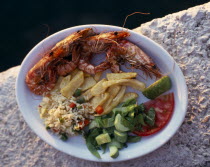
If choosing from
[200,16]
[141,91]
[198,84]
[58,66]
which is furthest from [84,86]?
[200,16]

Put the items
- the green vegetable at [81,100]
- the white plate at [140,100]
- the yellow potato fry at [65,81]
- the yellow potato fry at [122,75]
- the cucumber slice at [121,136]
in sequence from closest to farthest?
the white plate at [140,100] → the cucumber slice at [121,136] → the yellow potato fry at [122,75] → the green vegetable at [81,100] → the yellow potato fry at [65,81]

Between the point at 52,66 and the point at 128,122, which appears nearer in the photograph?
the point at 128,122

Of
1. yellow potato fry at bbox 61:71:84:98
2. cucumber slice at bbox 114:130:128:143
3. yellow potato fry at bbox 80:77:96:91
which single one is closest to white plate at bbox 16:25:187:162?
→ cucumber slice at bbox 114:130:128:143

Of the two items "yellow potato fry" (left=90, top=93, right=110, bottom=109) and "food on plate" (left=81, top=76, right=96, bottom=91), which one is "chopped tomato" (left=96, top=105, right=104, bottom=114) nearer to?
"yellow potato fry" (left=90, top=93, right=110, bottom=109)

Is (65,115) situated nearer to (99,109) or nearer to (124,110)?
(99,109)

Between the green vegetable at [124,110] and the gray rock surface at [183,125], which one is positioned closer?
the green vegetable at [124,110]

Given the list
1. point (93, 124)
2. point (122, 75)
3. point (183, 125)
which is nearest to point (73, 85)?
point (93, 124)

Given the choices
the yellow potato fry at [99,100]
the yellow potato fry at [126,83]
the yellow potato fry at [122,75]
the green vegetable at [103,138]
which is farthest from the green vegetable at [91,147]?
the yellow potato fry at [122,75]

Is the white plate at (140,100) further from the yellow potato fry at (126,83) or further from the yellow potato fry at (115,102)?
the yellow potato fry at (115,102)

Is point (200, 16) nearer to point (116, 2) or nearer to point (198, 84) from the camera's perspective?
point (198, 84)
